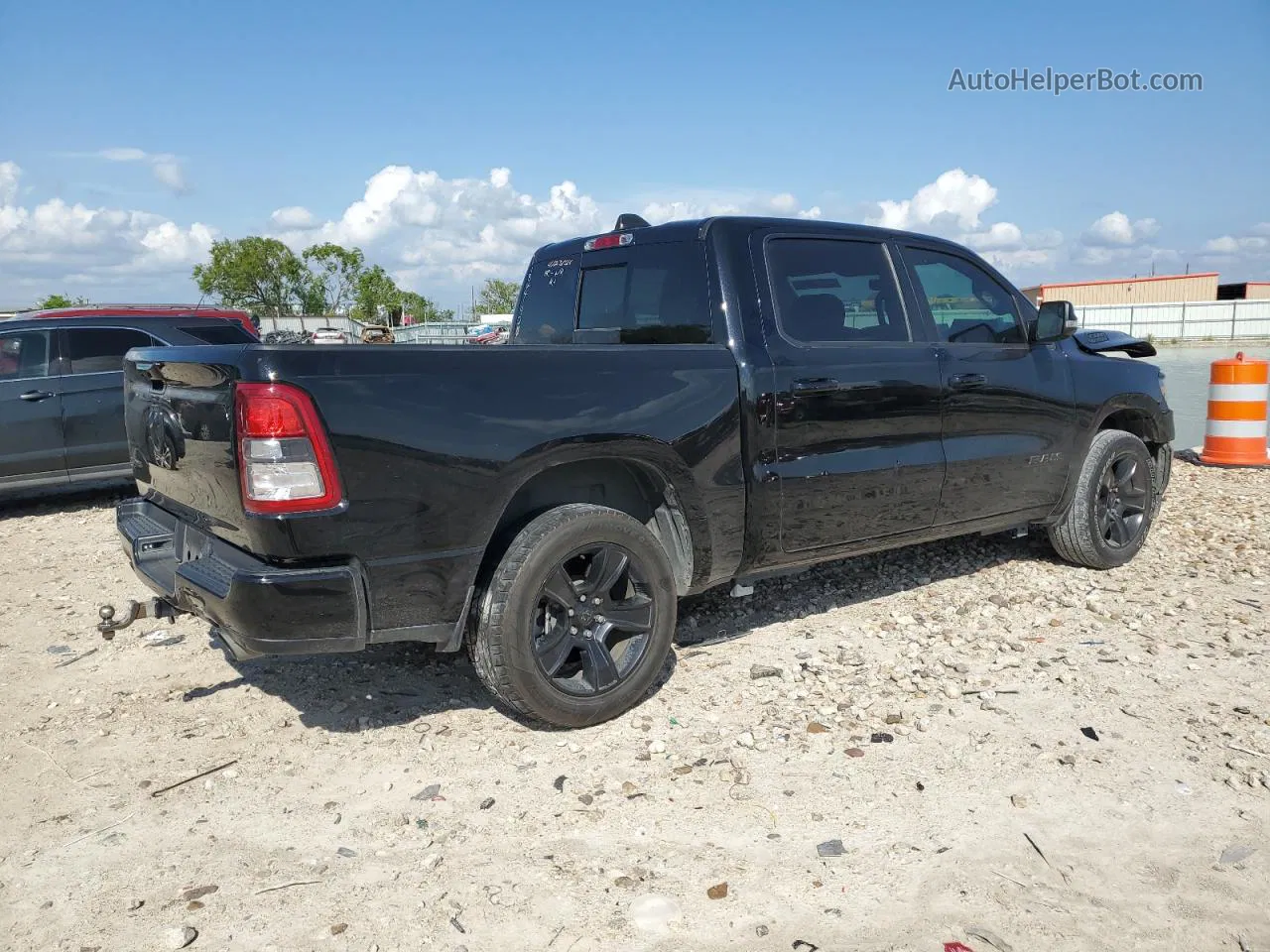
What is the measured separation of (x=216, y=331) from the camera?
9.29 metres

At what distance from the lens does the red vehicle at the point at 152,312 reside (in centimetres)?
873

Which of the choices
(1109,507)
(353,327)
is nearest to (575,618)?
(1109,507)

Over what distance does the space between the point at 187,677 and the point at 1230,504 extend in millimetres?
7132

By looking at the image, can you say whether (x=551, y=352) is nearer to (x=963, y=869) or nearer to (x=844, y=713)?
(x=844, y=713)

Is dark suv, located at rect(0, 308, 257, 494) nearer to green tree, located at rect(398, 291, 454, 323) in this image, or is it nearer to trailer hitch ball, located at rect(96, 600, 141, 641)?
trailer hitch ball, located at rect(96, 600, 141, 641)

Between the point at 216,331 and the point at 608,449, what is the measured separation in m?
7.03

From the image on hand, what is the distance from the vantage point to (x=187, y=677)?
4.38m

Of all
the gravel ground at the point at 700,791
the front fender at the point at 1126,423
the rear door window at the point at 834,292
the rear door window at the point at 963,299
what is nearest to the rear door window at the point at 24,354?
the gravel ground at the point at 700,791

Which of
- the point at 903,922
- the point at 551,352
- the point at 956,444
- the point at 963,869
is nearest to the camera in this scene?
the point at 903,922

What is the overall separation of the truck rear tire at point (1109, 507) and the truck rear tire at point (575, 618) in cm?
287

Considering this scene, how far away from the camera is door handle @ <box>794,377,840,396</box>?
4.07 m

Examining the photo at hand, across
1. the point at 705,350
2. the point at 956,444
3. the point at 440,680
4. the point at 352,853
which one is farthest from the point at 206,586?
the point at 956,444

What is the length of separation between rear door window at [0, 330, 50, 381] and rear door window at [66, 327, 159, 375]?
0.65ft

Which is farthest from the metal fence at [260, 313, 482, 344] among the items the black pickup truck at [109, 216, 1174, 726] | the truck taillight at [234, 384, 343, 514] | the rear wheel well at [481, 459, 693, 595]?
the truck taillight at [234, 384, 343, 514]
